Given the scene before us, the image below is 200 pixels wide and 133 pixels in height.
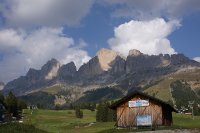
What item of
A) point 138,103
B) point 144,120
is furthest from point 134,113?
point 144,120

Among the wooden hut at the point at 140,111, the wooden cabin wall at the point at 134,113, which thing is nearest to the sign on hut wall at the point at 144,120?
the wooden hut at the point at 140,111

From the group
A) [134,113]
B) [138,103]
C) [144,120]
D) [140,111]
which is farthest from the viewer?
[134,113]

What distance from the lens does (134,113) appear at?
8262 cm

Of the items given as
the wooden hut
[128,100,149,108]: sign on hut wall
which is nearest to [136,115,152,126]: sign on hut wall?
the wooden hut

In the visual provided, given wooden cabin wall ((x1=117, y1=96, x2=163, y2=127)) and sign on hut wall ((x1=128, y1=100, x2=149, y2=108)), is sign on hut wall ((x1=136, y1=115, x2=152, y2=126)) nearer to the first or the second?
wooden cabin wall ((x1=117, y1=96, x2=163, y2=127))

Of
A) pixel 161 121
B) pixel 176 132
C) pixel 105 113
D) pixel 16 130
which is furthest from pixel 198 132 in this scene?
pixel 105 113

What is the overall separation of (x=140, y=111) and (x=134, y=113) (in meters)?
1.31

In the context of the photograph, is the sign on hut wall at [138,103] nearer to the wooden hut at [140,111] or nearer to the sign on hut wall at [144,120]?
the wooden hut at [140,111]

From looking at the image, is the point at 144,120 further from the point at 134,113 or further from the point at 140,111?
the point at 134,113

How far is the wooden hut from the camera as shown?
267 ft

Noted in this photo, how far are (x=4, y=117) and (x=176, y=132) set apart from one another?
323 feet

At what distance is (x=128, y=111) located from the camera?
273ft

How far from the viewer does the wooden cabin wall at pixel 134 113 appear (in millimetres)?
81500

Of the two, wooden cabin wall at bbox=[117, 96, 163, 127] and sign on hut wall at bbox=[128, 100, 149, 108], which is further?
sign on hut wall at bbox=[128, 100, 149, 108]
